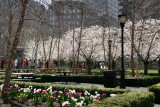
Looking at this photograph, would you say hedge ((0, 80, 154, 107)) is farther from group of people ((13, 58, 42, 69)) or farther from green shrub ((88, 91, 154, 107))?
group of people ((13, 58, 42, 69))

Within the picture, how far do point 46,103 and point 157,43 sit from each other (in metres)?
20.8

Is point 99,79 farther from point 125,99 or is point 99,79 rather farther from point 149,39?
point 149,39

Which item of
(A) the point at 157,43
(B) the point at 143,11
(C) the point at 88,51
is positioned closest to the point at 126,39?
(A) the point at 157,43

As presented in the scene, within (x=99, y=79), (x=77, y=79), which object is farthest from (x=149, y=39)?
(x=77, y=79)

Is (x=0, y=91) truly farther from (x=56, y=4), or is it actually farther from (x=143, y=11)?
(x=143, y=11)

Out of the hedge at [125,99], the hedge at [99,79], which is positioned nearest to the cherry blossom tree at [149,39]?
the hedge at [99,79]

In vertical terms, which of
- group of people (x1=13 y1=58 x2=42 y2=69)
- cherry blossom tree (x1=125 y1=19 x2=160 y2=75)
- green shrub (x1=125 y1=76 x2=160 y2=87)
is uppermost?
cherry blossom tree (x1=125 y1=19 x2=160 y2=75)

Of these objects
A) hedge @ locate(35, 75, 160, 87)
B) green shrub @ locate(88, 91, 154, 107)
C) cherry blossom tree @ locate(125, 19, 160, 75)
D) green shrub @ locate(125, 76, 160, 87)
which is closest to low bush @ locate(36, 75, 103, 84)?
hedge @ locate(35, 75, 160, 87)

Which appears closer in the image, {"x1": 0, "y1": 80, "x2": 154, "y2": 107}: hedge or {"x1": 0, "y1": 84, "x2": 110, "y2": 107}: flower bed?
{"x1": 0, "y1": 80, "x2": 154, "y2": 107}: hedge

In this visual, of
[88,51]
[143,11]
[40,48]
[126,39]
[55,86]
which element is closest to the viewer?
[55,86]

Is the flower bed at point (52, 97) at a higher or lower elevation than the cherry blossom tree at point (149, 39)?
lower

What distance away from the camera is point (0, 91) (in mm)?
6820

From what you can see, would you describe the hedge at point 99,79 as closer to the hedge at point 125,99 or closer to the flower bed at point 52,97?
the hedge at point 125,99

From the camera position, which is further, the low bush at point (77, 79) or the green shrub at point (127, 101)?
the low bush at point (77, 79)
